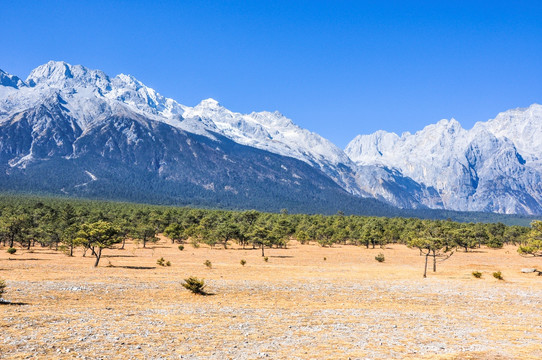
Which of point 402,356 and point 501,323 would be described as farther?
point 501,323

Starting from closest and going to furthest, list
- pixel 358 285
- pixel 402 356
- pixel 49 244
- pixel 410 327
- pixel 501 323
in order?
1. pixel 402 356
2. pixel 410 327
3. pixel 501 323
4. pixel 358 285
5. pixel 49 244

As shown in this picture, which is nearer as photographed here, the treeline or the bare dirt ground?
the bare dirt ground

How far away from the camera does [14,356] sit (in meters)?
14.3

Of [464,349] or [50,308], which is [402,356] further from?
[50,308]

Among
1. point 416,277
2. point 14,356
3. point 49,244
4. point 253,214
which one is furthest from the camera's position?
point 253,214

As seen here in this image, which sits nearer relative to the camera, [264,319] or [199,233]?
[264,319]

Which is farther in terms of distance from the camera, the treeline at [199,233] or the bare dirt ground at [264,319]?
the treeline at [199,233]

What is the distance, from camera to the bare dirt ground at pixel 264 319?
52.2 ft

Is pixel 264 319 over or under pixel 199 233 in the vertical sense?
under

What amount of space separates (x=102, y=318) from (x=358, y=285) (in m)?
25.1

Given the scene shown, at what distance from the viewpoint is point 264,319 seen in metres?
22.3

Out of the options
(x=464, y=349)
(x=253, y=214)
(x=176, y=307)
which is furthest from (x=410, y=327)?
(x=253, y=214)

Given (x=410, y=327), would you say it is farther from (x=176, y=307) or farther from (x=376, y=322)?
(x=176, y=307)

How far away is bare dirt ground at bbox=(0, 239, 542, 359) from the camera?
1590 cm
